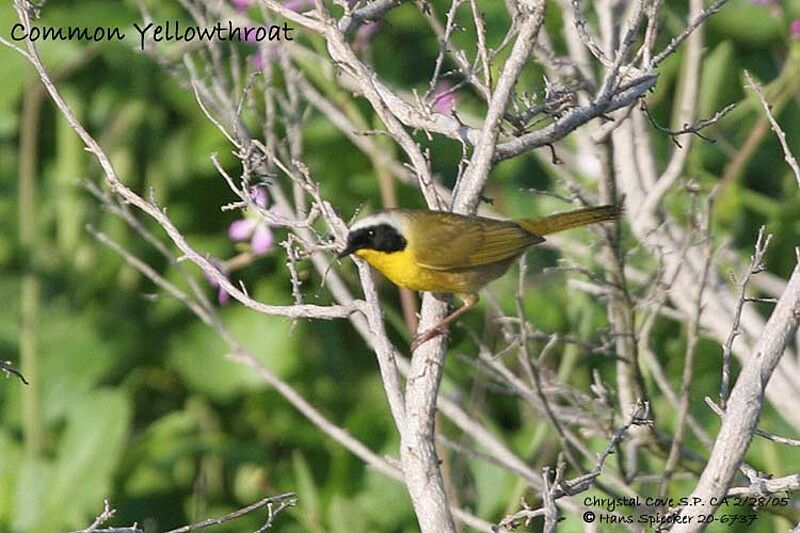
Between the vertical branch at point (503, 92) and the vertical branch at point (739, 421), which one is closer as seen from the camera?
Answer: the vertical branch at point (739, 421)

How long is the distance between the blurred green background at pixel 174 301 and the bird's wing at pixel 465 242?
913 millimetres

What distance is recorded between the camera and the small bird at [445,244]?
298cm

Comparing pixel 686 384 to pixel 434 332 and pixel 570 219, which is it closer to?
pixel 570 219

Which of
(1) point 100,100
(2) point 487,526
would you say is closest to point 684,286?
(2) point 487,526

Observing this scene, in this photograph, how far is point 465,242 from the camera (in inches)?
127

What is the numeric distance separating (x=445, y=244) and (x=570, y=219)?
1.00ft

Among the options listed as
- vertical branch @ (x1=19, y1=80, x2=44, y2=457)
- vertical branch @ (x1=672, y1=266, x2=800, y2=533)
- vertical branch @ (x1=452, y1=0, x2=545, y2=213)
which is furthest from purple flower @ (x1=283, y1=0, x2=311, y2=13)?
vertical branch @ (x1=672, y1=266, x2=800, y2=533)

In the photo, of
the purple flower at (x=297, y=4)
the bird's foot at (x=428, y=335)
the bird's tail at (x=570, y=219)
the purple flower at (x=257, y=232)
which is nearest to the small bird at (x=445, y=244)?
the bird's tail at (x=570, y=219)

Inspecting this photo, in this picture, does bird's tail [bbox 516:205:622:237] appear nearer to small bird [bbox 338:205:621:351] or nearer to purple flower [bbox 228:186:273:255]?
small bird [bbox 338:205:621:351]

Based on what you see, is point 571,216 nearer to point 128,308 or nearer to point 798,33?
point 798,33

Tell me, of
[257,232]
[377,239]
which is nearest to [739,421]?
[377,239]

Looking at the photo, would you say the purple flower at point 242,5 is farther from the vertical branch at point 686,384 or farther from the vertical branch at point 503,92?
the vertical branch at point 503,92

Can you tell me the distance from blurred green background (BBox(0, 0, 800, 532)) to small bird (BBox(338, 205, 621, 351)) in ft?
3.03

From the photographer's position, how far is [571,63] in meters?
2.74
